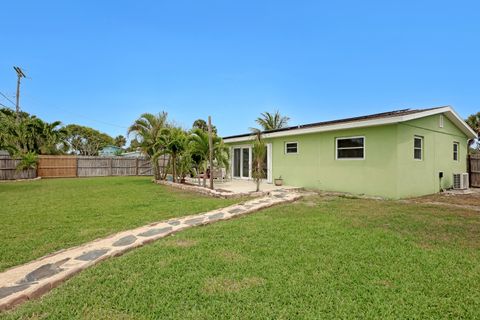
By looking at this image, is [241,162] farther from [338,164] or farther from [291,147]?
[338,164]

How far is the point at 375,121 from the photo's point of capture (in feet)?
27.4

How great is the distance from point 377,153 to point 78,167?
68.1 feet

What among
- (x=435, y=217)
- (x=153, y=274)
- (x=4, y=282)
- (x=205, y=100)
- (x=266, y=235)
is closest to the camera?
(x=4, y=282)

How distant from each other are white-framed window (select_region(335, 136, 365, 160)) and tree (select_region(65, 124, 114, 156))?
3797 centimetres

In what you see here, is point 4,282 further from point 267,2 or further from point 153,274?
point 267,2

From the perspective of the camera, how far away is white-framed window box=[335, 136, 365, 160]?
29.9 feet

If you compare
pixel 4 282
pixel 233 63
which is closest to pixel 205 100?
pixel 233 63

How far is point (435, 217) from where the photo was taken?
19.0 ft

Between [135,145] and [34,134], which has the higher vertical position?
[34,134]

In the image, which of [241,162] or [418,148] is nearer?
[418,148]

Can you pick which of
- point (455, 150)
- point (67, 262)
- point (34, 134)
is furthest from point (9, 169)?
point (455, 150)

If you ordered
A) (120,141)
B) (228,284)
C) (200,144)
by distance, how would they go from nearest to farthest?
1. (228,284)
2. (200,144)
3. (120,141)

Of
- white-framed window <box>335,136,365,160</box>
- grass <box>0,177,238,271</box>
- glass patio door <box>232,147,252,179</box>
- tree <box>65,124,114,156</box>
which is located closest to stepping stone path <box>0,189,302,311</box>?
grass <box>0,177,238,271</box>

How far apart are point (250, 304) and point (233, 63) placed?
48.8 feet
